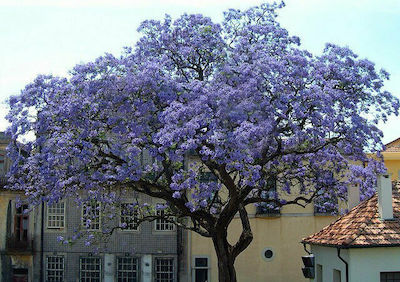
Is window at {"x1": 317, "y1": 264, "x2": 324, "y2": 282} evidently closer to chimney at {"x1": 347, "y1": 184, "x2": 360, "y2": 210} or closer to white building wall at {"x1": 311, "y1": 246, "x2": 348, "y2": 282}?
white building wall at {"x1": 311, "y1": 246, "x2": 348, "y2": 282}

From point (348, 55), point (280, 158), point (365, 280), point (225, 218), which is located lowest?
point (365, 280)

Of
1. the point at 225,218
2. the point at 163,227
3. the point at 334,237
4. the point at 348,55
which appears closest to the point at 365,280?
the point at 334,237

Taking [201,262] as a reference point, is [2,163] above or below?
above

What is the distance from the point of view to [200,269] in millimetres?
28625

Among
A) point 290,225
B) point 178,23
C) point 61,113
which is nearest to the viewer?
point 61,113

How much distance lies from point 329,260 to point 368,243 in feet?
8.00

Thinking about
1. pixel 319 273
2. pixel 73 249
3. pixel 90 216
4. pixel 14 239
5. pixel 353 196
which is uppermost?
pixel 353 196

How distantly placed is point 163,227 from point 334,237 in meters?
12.9

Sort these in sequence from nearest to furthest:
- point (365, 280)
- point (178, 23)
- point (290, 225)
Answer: point (365, 280) < point (178, 23) < point (290, 225)

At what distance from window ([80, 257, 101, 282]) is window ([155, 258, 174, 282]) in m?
2.80

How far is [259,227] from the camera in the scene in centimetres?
2847

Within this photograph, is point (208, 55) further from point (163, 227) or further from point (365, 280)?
point (163, 227)

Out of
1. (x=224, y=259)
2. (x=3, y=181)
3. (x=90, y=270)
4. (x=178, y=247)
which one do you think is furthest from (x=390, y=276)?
(x=3, y=181)

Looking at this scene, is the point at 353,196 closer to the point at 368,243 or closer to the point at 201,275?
the point at 368,243
